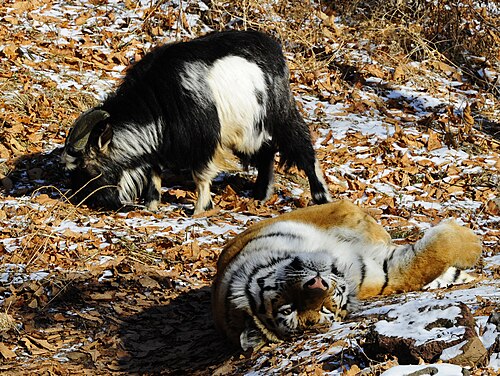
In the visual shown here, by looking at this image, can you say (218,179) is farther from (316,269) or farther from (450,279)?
(316,269)

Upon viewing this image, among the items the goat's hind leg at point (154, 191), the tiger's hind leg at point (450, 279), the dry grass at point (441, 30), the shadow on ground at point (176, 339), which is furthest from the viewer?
the dry grass at point (441, 30)

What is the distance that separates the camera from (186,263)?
6.73 meters

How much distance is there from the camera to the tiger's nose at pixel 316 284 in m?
4.16

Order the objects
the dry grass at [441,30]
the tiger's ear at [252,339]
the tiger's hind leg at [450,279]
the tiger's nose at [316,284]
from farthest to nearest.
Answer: the dry grass at [441,30] < the tiger's hind leg at [450,279] < the tiger's ear at [252,339] < the tiger's nose at [316,284]

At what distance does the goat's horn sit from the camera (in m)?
7.70

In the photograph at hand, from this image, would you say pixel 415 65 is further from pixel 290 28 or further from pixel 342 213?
pixel 342 213

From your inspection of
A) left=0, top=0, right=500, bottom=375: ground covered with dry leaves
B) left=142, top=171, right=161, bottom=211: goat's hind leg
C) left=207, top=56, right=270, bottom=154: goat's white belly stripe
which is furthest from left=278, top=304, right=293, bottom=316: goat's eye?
left=142, top=171, right=161, bottom=211: goat's hind leg

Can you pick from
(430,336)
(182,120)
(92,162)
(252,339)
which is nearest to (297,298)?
(252,339)

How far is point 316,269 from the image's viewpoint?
4.50 meters

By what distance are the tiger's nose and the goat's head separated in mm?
4015

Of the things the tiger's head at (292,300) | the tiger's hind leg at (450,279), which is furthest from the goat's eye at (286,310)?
the tiger's hind leg at (450,279)

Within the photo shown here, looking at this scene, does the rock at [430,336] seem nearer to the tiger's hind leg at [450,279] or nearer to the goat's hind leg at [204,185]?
the tiger's hind leg at [450,279]

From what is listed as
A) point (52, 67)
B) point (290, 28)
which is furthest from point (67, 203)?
point (290, 28)

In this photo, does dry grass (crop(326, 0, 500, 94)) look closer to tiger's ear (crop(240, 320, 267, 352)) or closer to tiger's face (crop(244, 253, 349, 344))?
tiger's face (crop(244, 253, 349, 344))
